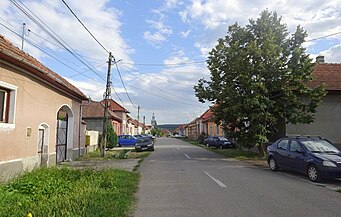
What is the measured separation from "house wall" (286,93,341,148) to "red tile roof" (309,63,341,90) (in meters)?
0.79

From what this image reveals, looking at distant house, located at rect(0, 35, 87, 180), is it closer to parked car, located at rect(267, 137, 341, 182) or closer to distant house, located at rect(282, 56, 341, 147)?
parked car, located at rect(267, 137, 341, 182)

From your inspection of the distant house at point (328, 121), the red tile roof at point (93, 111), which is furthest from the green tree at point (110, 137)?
the distant house at point (328, 121)

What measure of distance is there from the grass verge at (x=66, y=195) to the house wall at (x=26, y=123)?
1.40m

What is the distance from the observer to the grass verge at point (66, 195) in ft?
20.7

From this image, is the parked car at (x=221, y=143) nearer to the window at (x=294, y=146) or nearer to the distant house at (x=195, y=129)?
the window at (x=294, y=146)

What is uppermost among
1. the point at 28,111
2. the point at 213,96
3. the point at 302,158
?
the point at 213,96

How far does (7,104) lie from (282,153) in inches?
433

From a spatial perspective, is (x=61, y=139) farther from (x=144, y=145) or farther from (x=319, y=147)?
(x=319, y=147)

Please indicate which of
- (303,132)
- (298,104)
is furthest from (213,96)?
(303,132)

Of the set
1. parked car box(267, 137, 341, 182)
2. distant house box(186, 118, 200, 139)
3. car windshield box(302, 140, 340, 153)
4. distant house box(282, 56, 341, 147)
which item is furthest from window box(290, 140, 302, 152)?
distant house box(186, 118, 200, 139)

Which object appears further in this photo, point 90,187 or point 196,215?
point 90,187

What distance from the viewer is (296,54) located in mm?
19875

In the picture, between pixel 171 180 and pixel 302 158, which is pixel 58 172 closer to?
pixel 171 180

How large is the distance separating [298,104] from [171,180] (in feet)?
38.6
